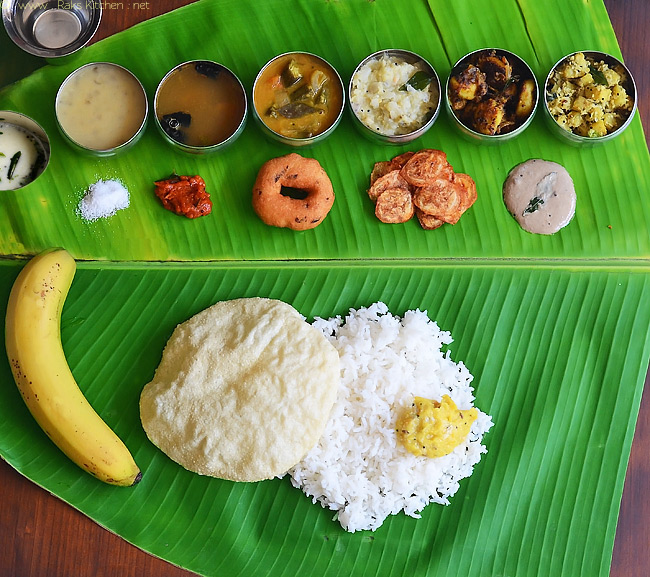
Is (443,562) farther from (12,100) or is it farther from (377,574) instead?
(12,100)

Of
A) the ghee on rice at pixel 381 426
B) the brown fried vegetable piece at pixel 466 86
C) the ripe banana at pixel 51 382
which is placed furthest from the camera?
the brown fried vegetable piece at pixel 466 86

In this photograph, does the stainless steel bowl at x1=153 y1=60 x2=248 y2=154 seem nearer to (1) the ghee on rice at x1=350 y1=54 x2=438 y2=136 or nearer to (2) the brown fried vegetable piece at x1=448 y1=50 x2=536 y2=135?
(1) the ghee on rice at x1=350 y1=54 x2=438 y2=136

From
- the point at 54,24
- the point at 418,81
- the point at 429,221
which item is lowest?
the point at 429,221

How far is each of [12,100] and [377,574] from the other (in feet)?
10.6

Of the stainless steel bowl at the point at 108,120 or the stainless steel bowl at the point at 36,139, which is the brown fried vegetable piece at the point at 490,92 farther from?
the stainless steel bowl at the point at 36,139

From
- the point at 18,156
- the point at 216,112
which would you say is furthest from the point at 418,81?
the point at 18,156

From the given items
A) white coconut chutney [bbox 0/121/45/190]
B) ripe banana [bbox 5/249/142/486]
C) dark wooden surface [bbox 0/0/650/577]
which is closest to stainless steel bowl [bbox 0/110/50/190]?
white coconut chutney [bbox 0/121/45/190]

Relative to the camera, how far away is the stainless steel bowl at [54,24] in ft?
11.1

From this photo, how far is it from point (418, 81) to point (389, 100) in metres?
0.21

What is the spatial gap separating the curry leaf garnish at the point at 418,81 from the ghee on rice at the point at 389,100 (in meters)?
0.01

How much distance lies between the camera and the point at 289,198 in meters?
3.34

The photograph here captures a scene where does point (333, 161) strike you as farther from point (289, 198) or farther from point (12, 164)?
point (12, 164)

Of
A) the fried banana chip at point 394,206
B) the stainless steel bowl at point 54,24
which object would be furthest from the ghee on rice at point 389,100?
the stainless steel bowl at point 54,24

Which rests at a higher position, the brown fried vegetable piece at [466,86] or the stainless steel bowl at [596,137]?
the brown fried vegetable piece at [466,86]
